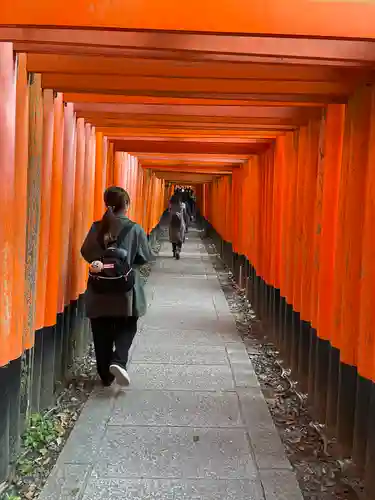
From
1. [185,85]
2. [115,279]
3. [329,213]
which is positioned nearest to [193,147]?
[115,279]

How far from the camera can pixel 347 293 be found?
410cm

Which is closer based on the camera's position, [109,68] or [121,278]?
[109,68]

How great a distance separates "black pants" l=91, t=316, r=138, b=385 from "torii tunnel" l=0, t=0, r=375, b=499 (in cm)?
38

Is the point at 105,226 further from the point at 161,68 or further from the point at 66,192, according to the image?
the point at 161,68

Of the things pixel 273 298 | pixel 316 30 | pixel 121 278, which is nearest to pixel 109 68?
pixel 316 30

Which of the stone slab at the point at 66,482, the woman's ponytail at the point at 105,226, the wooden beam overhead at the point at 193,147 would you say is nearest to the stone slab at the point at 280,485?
the stone slab at the point at 66,482

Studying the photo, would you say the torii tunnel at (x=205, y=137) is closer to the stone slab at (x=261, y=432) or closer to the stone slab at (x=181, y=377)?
the stone slab at (x=261, y=432)

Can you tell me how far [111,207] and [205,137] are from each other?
2501 millimetres

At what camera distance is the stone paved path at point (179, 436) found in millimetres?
3666

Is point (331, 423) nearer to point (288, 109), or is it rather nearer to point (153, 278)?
point (288, 109)

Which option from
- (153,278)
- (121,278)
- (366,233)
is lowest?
(153,278)

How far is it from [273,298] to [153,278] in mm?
5955

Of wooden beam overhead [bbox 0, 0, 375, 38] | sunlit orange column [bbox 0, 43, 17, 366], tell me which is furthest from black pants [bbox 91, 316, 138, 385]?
wooden beam overhead [bbox 0, 0, 375, 38]

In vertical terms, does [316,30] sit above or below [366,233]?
above
